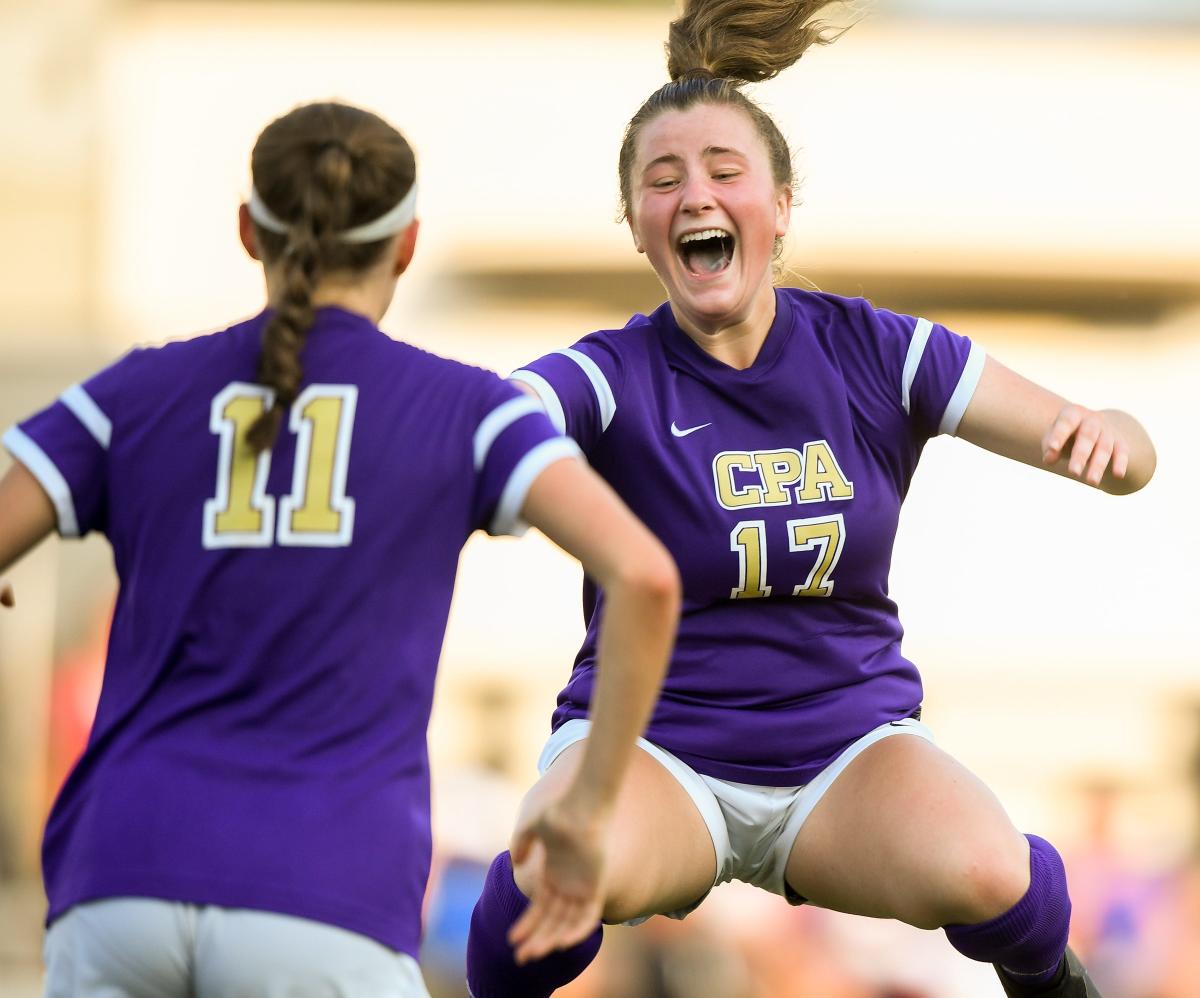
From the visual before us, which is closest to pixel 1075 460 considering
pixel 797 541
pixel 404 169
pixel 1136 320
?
pixel 797 541

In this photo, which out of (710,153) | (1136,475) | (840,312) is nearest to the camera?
(1136,475)

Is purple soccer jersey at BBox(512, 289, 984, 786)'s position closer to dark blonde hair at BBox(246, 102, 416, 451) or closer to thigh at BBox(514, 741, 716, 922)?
thigh at BBox(514, 741, 716, 922)

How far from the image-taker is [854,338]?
3.25 meters

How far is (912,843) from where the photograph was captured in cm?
288

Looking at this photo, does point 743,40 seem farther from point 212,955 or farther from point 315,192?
point 212,955

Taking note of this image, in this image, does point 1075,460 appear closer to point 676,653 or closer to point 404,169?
point 676,653

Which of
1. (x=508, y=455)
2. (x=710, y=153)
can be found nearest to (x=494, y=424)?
(x=508, y=455)

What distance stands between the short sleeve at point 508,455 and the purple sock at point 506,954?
42.2 inches

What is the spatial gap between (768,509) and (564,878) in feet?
3.38

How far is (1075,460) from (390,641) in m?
1.31

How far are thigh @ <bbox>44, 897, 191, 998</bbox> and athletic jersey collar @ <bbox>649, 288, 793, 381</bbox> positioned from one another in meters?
1.51

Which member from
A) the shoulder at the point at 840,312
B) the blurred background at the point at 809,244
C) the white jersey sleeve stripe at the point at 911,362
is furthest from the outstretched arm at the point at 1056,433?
the blurred background at the point at 809,244

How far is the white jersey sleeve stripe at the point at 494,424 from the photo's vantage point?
81.4 inches

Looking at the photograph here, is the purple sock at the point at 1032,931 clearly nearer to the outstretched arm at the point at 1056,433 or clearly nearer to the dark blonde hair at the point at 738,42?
the outstretched arm at the point at 1056,433
